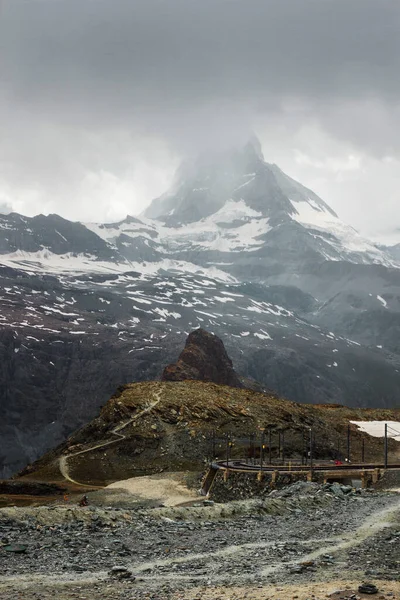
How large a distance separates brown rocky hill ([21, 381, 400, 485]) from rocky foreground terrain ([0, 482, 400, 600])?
192 ft

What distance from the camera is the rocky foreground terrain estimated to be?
27109mm

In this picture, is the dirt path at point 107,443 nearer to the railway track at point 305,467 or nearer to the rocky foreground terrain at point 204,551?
the railway track at point 305,467

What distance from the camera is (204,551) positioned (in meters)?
36.3

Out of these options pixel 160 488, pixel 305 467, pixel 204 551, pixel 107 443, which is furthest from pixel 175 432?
pixel 204 551

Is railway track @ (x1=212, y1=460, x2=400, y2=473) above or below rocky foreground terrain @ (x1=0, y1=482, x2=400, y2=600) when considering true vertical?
below

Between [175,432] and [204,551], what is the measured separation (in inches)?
3395

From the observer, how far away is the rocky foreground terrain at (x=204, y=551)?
27.1 m

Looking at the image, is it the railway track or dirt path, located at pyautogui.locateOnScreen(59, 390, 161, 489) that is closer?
the railway track

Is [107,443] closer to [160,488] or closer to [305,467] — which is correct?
[160,488]

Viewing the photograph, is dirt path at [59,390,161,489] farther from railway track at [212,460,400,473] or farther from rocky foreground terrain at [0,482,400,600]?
rocky foreground terrain at [0,482,400,600]

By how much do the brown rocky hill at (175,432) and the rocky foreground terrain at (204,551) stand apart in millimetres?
58497

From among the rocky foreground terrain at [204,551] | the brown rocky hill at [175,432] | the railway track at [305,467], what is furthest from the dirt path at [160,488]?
the rocky foreground terrain at [204,551]

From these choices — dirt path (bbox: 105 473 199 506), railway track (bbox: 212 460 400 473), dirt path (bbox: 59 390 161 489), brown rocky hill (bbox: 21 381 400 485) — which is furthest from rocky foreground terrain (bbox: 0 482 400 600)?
brown rocky hill (bbox: 21 381 400 485)

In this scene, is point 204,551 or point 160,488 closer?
point 204,551
